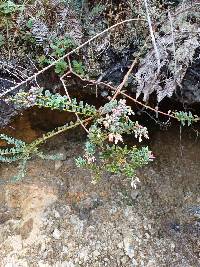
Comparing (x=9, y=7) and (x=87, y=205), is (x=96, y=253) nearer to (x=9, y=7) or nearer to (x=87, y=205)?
(x=87, y=205)

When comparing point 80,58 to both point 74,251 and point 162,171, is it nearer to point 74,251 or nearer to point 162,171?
point 162,171

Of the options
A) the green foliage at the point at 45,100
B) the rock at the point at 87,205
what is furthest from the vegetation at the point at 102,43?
the rock at the point at 87,205

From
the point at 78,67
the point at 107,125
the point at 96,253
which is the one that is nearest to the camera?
the point at 107,125

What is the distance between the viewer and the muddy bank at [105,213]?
2.15 m

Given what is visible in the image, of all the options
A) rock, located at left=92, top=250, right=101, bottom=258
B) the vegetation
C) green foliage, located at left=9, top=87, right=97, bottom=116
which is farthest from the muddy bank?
green foliage, located at left=9, top=87, right=97, bottom=116

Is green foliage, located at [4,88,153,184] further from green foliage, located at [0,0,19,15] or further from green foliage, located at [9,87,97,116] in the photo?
green foliage, located at [0,0,19,15]

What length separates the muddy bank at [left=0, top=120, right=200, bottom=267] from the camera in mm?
2154

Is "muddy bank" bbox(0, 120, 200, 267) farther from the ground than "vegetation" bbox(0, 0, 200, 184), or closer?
closer

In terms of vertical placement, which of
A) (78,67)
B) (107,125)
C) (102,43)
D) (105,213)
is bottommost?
(105,213)

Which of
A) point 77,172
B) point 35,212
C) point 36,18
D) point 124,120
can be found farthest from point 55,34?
point 35,212

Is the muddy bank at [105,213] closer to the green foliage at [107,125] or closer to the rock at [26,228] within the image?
the rock at [26,228]

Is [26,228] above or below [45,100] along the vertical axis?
below

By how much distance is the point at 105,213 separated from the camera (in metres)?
2.24

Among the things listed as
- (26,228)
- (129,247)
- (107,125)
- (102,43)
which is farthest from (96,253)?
(102,43)
